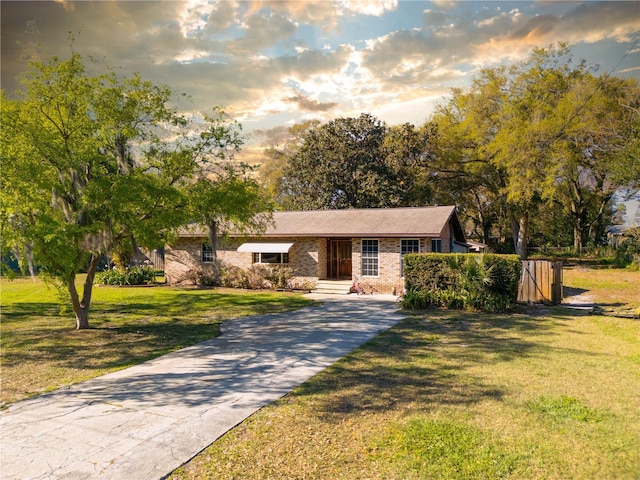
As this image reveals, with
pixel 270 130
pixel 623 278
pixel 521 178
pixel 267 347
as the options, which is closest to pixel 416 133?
pixel 521 178

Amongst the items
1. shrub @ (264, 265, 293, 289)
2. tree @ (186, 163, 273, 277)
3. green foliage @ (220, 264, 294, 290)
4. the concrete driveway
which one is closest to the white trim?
green foliage @ (220, 264, 294, 290)

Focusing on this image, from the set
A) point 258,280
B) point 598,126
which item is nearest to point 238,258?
point 258,280

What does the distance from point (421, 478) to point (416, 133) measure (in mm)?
31145

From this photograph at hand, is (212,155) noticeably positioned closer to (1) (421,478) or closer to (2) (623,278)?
(1) (421,478)

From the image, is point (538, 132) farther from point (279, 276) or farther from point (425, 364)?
point (425, 364)

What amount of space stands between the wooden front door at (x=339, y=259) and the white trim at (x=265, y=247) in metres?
2.48

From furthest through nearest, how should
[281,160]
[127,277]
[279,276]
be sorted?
1. [281,160]
2. [127,277]
3. [279,276]

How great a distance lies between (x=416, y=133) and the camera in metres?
32.1

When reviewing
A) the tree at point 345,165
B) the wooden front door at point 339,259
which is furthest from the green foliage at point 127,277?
the tree at point 345,165

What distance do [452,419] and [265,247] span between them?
16.3 metres

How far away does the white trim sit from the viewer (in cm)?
2006

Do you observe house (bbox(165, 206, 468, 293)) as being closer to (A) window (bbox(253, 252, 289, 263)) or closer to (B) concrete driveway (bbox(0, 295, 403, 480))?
(A) window (bbox(253, 252, 289, 263))

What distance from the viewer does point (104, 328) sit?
1125 cm

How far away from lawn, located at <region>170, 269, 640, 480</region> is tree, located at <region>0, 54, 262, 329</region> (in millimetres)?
6240
